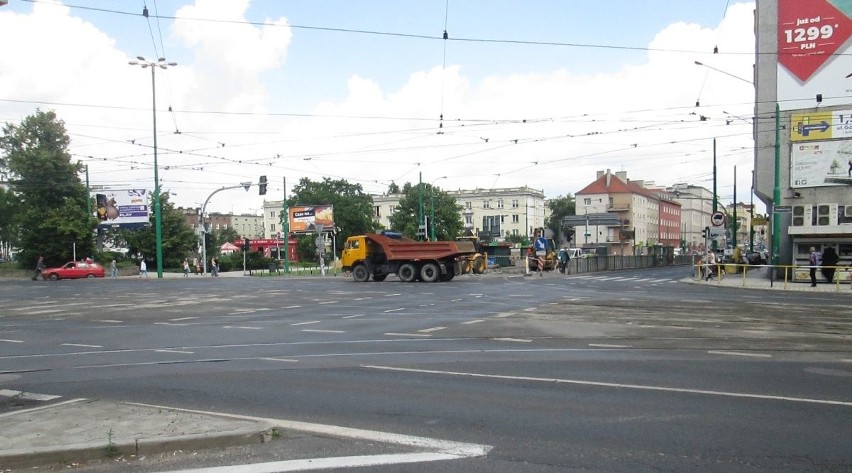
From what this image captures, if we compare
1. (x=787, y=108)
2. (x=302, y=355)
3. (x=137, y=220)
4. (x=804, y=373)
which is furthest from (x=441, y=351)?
(x=137, y=220)

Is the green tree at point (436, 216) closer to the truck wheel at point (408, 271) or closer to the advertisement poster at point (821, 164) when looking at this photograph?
the truck wheel at point (408, 271)

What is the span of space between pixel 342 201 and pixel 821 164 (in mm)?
73334

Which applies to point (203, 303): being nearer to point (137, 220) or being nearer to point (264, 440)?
point (264, 440)

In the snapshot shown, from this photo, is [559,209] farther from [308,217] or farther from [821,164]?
[821,164]

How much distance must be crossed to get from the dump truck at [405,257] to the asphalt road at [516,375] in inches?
678

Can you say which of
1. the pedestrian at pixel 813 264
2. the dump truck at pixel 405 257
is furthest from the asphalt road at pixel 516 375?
the dump truck at pixel 405 257

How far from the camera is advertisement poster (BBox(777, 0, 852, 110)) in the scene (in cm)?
3628

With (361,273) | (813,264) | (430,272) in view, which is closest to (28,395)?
(430,272)

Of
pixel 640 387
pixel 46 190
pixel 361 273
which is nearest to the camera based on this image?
pixel 640 387

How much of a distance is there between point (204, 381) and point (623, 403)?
5169 millimetres

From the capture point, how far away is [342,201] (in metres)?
102

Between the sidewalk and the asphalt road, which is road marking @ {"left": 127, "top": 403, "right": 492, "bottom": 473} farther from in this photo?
the sidewalk

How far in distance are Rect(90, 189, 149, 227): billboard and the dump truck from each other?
3067cm

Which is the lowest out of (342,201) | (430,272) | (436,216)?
(430,272)
